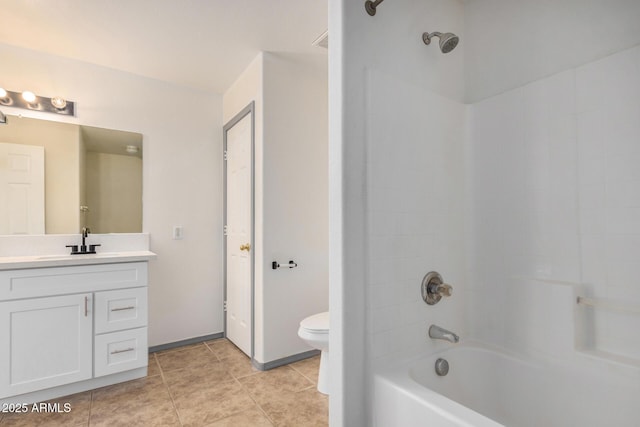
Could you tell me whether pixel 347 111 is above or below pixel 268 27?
below

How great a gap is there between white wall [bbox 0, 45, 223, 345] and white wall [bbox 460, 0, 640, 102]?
239cm

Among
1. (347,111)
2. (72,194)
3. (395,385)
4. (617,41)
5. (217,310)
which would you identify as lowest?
(217,310)

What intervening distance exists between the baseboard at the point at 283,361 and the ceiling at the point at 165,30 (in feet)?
7.90

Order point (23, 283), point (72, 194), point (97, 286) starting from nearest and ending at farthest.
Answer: point (23, 283)
point (97, 286)
point (72, 194)

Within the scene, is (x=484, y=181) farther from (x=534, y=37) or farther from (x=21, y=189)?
(x=21, y=189)

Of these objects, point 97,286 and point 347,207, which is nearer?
point 347,207

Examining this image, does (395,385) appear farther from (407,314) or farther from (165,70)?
(165,70)

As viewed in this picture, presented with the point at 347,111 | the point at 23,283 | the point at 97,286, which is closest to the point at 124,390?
the point at 97,286

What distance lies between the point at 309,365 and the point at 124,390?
1.29 meters

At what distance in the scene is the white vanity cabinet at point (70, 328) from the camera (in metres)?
1.86

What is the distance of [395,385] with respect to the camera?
1153 mm

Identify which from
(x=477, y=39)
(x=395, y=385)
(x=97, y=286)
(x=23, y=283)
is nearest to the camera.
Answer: (x=395, y=385)

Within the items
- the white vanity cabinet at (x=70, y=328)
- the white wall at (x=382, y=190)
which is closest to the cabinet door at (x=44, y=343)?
the white vanity cabinet at (x=70, y=328)

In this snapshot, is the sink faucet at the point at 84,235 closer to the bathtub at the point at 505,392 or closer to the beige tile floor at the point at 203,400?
the beige tile floor at the point at 203,400
